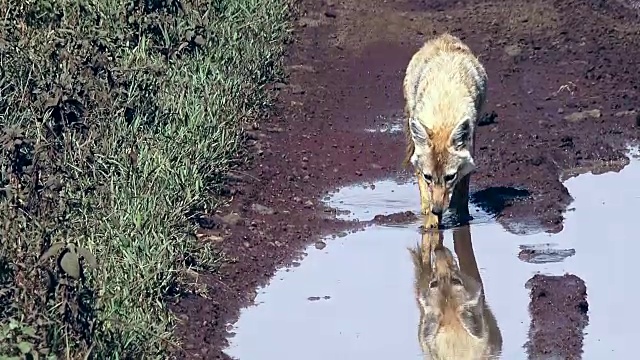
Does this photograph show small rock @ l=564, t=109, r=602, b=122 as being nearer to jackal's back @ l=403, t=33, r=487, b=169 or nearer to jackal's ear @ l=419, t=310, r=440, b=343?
jackal's back @ l=403, t=33, r=487, b=169

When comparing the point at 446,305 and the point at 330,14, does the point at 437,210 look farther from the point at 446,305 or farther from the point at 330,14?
the point at 330,14

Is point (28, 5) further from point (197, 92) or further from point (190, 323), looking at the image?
point (190, 323)

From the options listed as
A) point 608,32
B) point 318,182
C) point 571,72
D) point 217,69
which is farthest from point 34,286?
point 608,32

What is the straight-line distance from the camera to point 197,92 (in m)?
9.92

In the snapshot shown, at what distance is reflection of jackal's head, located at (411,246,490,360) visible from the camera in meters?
6.68

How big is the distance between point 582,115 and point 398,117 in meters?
1.52

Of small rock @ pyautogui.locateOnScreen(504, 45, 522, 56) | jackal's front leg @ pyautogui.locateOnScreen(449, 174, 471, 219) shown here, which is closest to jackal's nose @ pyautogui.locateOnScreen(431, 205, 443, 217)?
jackal's front leg @ pyautogui.locateOnScreen(449, 174, 471, 219)

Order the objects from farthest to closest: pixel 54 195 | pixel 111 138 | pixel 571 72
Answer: pixel 571 72
pixel 111 138
pixel 54 195

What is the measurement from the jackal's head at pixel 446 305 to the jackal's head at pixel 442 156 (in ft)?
1.35

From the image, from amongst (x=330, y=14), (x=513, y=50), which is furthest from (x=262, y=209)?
(x=330, y=14)

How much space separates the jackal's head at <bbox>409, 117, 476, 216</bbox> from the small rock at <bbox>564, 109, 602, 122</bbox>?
2639 mm

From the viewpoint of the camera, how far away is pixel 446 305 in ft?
24.4

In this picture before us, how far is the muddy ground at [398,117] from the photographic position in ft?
26.6

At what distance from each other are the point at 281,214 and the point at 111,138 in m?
1.23
